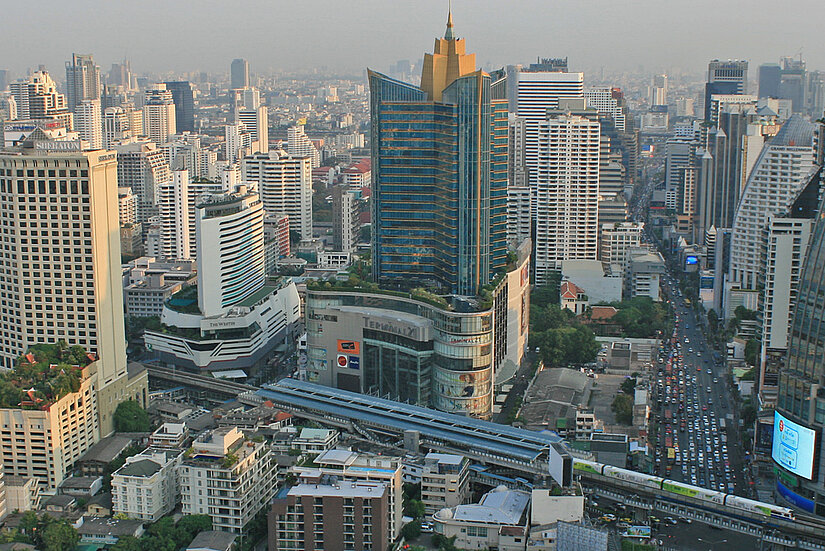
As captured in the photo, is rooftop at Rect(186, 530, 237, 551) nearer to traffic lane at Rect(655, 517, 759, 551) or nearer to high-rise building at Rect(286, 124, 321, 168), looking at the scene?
traffic lane at Rect(655, 517, 759, 551)

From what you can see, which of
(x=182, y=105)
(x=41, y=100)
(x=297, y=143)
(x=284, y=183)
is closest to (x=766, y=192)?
(x=284, y=183)

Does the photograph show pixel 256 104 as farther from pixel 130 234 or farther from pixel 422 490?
pixel 422 490

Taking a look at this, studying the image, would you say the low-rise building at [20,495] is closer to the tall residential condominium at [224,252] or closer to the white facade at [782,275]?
the tall residential condominium at [224,252]

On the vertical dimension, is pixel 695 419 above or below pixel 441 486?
below

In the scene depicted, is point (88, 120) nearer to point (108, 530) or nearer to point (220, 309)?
point (220, 309)

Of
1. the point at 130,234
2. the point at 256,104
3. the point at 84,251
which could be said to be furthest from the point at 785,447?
the point at 256,104

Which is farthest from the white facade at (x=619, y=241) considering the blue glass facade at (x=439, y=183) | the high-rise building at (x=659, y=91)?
the high-rise building at (x=659, y=91)
